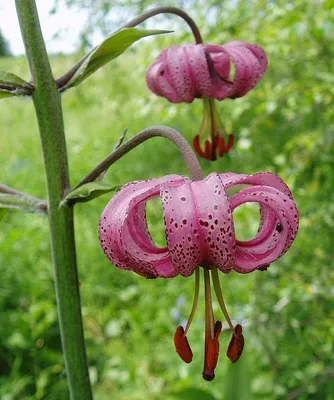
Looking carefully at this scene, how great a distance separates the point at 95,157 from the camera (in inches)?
148

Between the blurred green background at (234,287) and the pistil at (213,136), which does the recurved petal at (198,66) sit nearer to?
the pistil at (213,136)

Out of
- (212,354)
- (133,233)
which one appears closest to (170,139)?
(133,233)

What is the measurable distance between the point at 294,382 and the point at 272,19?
105cm

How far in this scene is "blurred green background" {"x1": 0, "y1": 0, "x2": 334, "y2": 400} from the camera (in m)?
1.55

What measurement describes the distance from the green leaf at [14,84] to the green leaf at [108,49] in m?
0.05

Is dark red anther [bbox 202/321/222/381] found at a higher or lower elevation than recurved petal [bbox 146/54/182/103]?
lower

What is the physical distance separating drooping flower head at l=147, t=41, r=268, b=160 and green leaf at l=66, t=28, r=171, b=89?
20 centimetres

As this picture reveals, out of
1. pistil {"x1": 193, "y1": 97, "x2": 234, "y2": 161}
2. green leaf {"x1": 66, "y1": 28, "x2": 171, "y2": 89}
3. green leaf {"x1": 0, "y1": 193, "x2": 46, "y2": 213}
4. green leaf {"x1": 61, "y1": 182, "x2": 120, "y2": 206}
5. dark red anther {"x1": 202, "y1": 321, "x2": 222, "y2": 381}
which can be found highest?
green leaf {"x1": 66, "y1": 28, "x2": 171, "y2": 89}

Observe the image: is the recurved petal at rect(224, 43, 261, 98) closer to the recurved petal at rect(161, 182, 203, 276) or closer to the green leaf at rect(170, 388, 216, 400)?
the recurved petal at rect(161, 182, 203, 276)

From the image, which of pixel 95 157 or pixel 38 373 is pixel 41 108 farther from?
pixel 95 157

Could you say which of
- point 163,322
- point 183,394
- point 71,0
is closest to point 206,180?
point 183,394

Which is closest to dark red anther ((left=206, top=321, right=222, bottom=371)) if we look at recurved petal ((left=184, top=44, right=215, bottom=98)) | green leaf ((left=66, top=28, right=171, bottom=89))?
green leaf ((left=66, top=28, right=171, bottom=89))

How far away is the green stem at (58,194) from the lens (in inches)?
23.7

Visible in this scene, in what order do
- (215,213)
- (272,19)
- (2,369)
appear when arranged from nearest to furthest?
(215,213) → (272,19) → (2,369)
